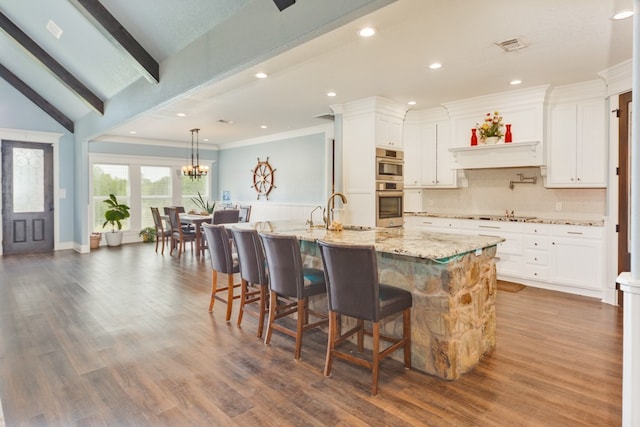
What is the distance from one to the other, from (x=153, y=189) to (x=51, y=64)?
4.16m

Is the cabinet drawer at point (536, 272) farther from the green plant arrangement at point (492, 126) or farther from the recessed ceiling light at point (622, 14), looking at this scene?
the recessed ceiling light at point (622, 14)

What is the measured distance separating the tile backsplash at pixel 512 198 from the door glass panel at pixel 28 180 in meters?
7.98

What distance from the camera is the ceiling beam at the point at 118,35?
159 inches

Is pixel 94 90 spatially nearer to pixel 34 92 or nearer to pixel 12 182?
pixel 34 92

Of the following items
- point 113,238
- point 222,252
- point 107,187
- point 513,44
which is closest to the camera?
point 513,44

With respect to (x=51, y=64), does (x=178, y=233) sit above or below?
below

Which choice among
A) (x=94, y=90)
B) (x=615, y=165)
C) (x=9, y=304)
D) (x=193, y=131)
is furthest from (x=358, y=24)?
(x=193, y=131)

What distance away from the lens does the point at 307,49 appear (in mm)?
3430

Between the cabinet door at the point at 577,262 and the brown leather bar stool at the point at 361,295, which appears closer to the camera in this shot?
the brown leather bar stool at the point at 361,295

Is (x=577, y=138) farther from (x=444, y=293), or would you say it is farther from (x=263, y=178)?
(x=263, y=178)

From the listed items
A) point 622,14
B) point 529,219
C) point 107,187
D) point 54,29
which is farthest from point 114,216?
point 622,14

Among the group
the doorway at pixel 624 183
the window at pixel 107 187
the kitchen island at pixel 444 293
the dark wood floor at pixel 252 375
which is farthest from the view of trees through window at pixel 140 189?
the doorway at pixel 624 183

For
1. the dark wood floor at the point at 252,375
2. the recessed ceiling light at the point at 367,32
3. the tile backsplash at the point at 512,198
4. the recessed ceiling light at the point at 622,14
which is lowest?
the dark wood floor at the point at 252,375

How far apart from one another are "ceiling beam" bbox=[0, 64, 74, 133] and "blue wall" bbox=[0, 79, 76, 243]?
0.28 ft
